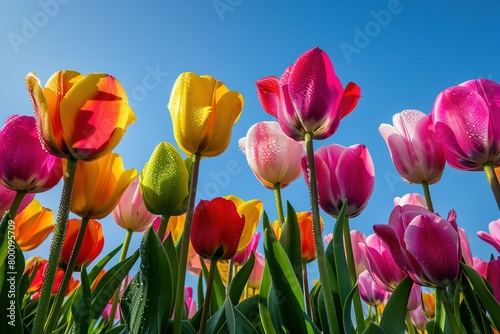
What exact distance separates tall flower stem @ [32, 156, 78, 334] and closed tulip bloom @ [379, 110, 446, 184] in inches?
34.9

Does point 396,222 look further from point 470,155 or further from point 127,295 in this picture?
point 127,295

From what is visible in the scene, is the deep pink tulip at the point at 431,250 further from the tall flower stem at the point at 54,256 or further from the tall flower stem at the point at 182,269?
the tall flower stem at the point at 54,256

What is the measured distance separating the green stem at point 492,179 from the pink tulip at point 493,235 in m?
0.15

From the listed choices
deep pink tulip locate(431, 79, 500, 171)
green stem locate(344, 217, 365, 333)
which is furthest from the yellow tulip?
deep pink tulip locate(431, 79, 500, 171)

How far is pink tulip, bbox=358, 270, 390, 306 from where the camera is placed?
1.97 meters

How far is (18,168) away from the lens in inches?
42.3

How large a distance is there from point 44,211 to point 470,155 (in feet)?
4.79

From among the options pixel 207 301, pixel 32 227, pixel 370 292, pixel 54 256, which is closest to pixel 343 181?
pixel 207 301

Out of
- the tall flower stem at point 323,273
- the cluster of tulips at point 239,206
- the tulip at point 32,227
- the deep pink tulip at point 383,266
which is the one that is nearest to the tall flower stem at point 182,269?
the cluster of tulips at point 239,206

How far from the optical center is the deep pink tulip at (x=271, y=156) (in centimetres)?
149

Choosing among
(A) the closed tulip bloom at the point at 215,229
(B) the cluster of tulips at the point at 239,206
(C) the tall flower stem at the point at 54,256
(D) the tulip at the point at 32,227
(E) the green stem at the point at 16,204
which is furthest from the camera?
(D) the tulip at the point at 32,227

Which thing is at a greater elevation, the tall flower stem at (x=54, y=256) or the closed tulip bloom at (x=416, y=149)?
the closed tulip bloom at (x=416, y=149)

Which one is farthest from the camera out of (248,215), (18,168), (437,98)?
(248,215)

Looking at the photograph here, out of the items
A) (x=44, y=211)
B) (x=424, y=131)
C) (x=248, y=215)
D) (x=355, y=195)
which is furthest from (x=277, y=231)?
(x=44, y=211)
